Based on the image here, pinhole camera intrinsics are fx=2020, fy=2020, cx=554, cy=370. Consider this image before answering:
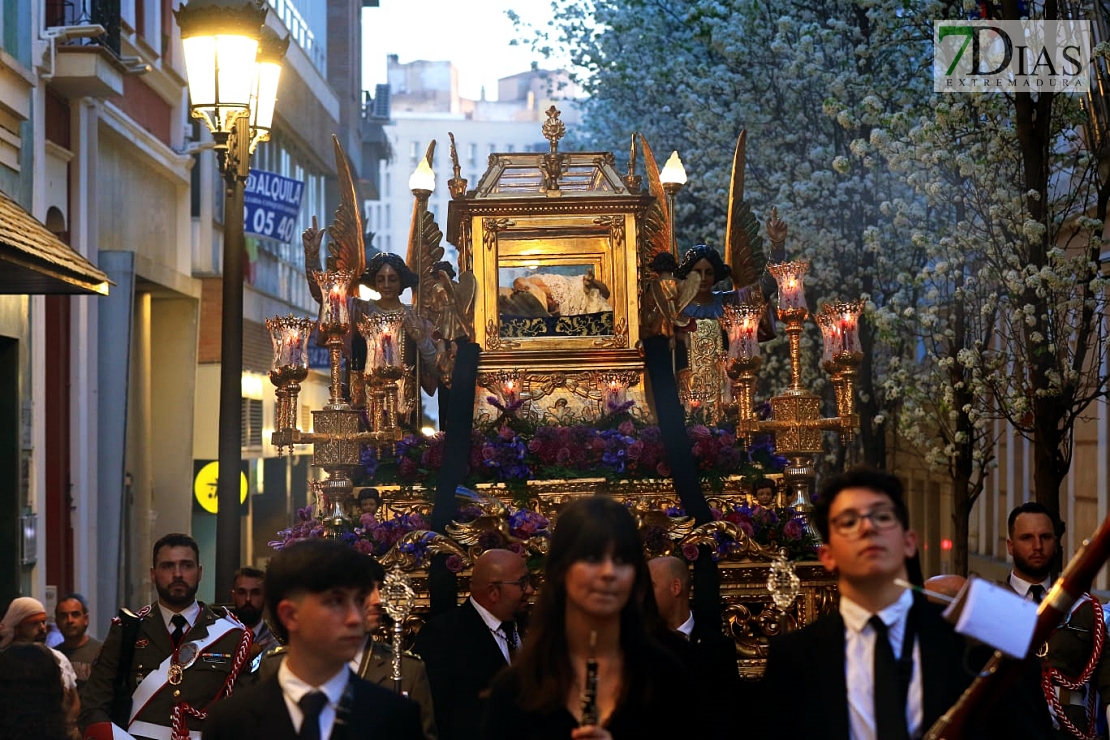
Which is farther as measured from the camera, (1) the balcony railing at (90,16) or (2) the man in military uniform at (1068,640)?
(1) the balcony railing at (90,16)

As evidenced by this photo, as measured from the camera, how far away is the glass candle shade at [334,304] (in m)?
12.3

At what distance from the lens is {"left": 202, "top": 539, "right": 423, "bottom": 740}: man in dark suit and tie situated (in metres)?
5.29

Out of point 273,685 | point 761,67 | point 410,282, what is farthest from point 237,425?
point 761,67

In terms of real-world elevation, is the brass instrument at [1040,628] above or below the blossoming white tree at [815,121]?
below

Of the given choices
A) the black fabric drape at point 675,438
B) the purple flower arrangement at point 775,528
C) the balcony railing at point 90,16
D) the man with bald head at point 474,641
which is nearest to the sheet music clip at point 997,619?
the man with bald head at point 474,641

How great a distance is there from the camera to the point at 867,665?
5.27 m

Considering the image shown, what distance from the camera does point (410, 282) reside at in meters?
14.0

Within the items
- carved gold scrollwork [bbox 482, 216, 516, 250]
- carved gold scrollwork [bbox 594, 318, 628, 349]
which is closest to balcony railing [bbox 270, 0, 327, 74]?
carved gold scrollwork [bbox 482, 216, 516, 250]

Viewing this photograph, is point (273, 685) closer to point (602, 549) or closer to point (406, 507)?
point (602, 549)

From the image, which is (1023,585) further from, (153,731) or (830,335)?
(153,731)

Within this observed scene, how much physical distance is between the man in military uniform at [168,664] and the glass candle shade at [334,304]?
323 centimetres

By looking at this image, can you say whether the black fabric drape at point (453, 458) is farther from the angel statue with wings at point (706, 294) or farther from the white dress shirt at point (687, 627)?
the white dress shirt at point (687, 627)

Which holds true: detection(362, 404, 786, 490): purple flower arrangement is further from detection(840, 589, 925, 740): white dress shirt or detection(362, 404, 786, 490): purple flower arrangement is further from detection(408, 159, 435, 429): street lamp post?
detection(840, 589, 925, 740): white dress shirt
